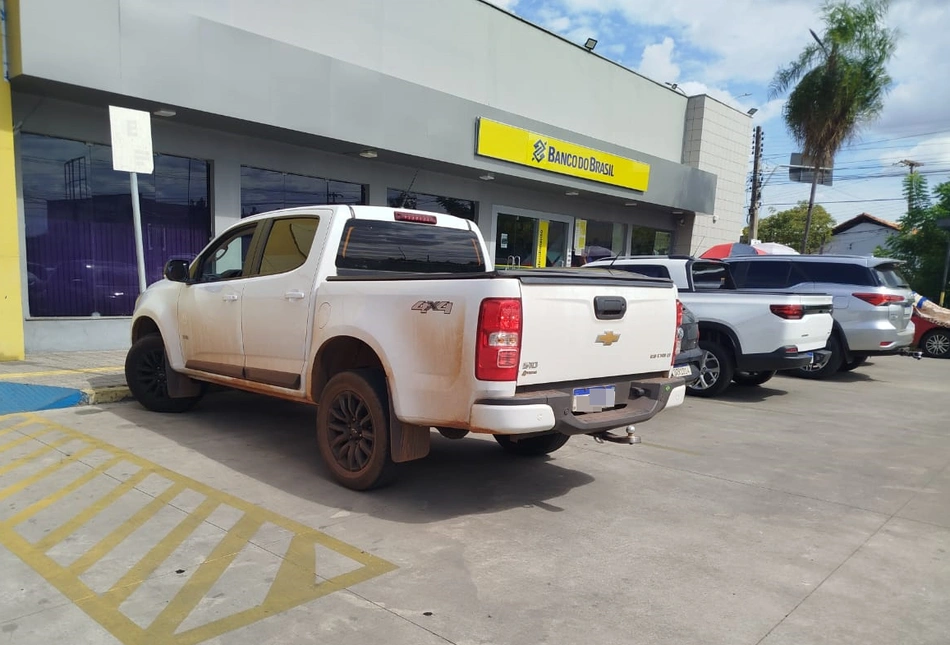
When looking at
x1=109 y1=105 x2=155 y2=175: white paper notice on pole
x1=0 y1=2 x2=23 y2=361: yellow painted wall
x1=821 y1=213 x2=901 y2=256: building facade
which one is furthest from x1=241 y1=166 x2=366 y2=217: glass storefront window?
x1=821 y1=213 x2=901 y2=256: building facade

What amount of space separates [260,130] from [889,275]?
35.7 ft

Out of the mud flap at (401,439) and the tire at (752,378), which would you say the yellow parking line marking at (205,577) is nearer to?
the mud flap at (401,439)

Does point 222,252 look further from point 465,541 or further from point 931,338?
point 931,338

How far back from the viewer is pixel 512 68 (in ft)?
51.8

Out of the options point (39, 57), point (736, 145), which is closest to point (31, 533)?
point (39, 57)

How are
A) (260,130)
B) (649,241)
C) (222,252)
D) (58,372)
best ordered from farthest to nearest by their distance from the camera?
1. (649,241)
2. (260,130)
3. (58,372)
4. (222,252)

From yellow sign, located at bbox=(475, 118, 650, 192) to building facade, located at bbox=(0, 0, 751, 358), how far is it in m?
0.04

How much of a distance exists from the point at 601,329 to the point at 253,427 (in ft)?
12.9

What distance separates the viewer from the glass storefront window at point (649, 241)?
20953mm

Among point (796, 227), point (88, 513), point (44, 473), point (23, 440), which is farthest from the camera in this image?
point (796, 227)

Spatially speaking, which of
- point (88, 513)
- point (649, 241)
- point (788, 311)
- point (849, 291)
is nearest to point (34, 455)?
point (88, 513)

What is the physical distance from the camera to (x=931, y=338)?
1596 centimetres

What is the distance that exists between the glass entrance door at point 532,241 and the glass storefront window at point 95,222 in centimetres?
753

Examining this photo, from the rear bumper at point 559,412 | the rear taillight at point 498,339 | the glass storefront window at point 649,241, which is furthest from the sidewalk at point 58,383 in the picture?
the glass storefront window at point 649,241
